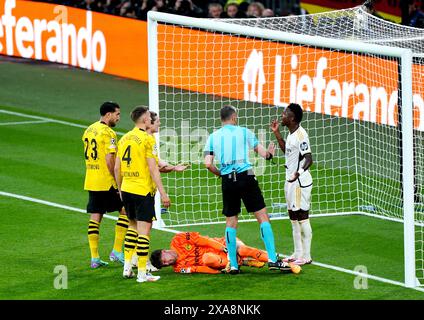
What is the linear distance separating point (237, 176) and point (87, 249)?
2.53 m

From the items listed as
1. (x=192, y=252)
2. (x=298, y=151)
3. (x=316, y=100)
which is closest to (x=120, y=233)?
(x=192, y=252)

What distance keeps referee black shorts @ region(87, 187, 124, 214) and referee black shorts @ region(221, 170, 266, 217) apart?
1456 mm

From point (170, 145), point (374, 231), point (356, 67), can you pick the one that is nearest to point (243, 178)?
point (374, 231)

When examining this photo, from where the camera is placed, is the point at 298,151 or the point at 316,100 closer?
the point at 298,151

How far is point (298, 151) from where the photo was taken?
13594 mm

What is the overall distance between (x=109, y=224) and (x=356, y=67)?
22.8ft

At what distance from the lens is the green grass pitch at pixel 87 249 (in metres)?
12.4

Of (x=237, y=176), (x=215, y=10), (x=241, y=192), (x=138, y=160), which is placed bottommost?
(x=241, y=192)

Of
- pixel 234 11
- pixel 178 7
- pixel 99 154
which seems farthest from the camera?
pixel 178 7

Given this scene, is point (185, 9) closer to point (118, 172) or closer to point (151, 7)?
point (151, 7)

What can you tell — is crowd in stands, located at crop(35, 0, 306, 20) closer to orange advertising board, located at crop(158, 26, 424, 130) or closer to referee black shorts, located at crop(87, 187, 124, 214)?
orange advertising board, located at crop(158, 26, 424, 130)

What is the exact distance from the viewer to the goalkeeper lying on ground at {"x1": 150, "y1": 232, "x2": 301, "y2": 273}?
1323 cm

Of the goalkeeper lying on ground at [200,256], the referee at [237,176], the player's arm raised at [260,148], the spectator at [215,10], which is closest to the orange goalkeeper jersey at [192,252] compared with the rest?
the goalkeeper lying on ground at [200,256]

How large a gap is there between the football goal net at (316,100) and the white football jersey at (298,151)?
3.75 ft
